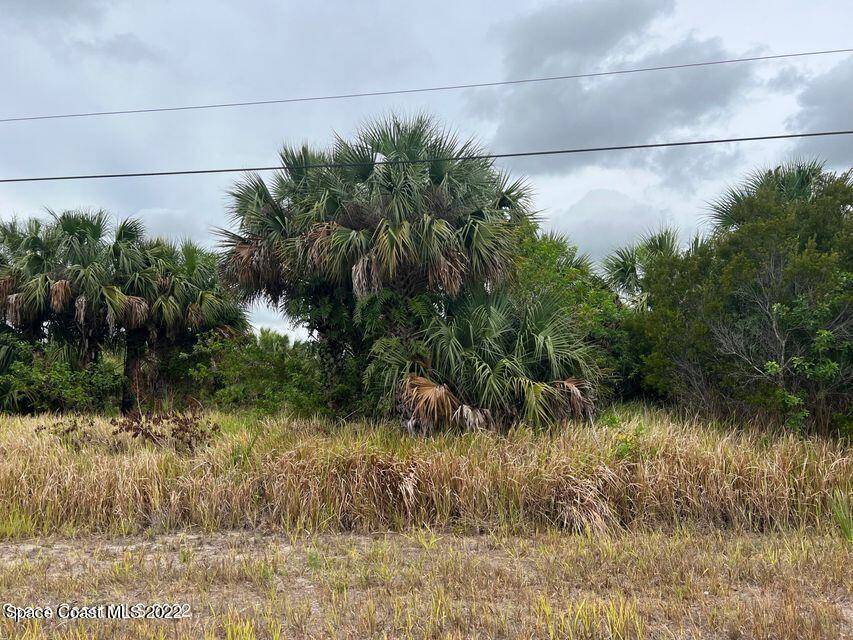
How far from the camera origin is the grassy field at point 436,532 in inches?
166

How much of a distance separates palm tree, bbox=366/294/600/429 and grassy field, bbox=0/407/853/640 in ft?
1.69

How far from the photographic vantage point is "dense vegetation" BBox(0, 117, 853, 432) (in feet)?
30.4

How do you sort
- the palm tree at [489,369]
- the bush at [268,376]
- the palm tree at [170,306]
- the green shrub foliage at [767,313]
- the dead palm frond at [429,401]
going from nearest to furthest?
the dead palm frond at [429,401] < the palm tree at [489,369] < the green shrub foliage at [767,313] < the bush at [268,376] < the palm tree at [170,306]

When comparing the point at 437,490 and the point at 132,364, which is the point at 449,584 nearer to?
the point at 437,490

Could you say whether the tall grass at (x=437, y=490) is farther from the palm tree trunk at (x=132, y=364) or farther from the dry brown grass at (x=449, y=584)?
the palm tree trunk at (x=132, y=364)

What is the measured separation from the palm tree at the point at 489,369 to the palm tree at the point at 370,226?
2.63 ft

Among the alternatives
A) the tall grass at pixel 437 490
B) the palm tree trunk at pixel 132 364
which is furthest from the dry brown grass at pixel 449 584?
→ the palm tree trunk at pixel 132 364

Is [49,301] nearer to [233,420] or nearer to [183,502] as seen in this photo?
[233,420]

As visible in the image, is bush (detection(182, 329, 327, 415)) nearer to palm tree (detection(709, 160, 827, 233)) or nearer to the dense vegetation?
the dense vegetation

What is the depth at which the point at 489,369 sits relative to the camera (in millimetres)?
9078

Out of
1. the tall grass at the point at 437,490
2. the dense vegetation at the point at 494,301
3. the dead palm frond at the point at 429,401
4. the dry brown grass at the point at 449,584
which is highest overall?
the dense vegetation at the point at 494,301

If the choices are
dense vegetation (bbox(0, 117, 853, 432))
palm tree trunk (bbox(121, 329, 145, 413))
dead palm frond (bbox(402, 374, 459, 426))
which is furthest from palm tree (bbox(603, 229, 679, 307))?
palm tree trunk (bbox(121, 329, 145, 413))

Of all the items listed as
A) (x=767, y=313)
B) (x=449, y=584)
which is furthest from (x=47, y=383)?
(x=767, y=313)

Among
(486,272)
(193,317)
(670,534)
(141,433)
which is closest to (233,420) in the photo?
(141,433)
